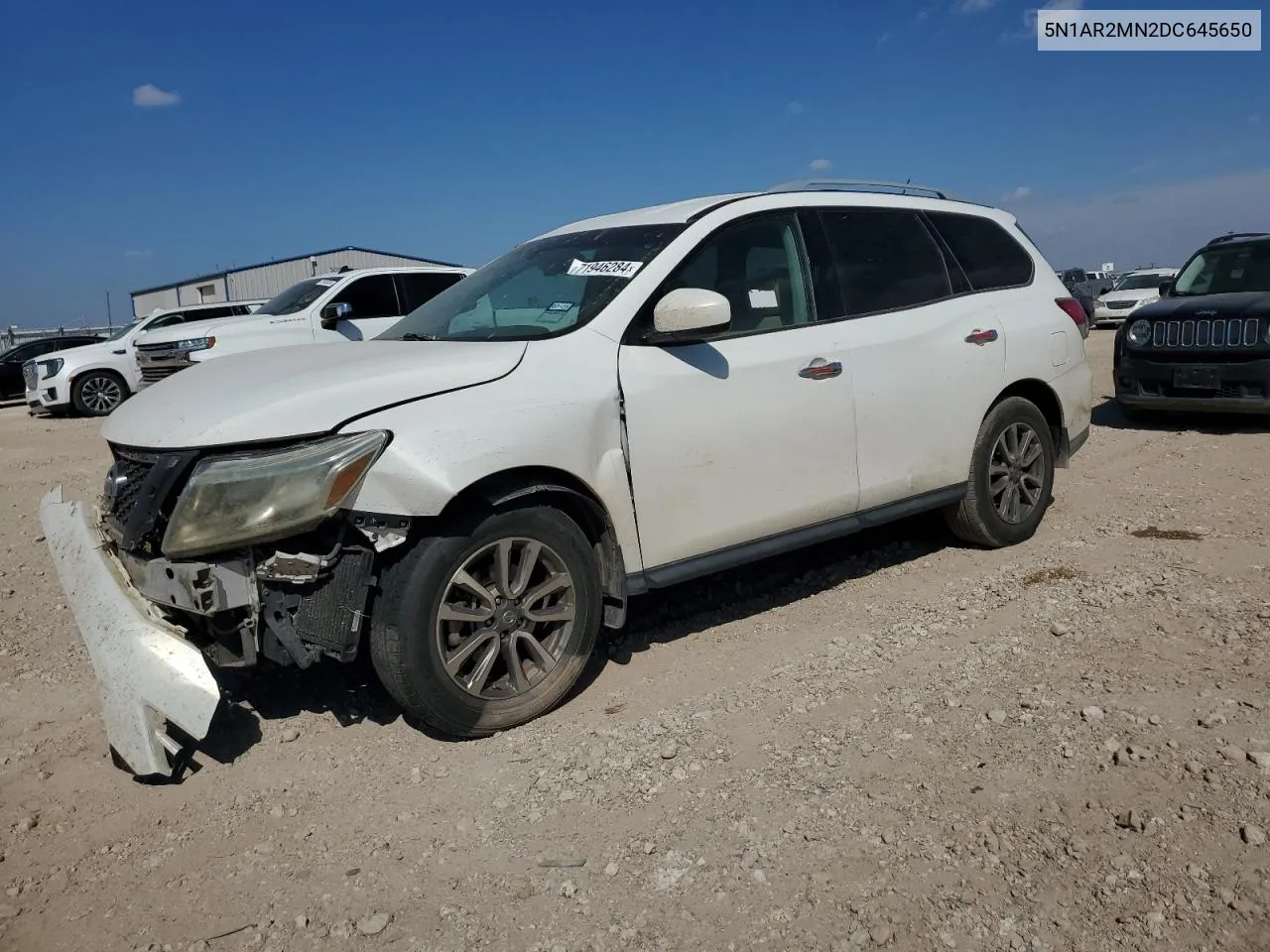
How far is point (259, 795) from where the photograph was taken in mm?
3236

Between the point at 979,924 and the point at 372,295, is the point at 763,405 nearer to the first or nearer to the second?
the point at 979,924

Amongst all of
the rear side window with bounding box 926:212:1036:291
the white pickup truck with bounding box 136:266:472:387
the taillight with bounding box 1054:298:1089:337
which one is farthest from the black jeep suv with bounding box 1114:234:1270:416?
the white pickup truck with bounding box 136:266:472:387

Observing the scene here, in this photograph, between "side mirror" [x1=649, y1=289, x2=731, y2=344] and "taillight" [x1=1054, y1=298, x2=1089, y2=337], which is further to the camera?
"taillight" [x1=1054, y1=298, x2=1089, y2=337]

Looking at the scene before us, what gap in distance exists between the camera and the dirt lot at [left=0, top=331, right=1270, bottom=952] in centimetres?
249

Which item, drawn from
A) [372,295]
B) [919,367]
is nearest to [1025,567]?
[919,367]

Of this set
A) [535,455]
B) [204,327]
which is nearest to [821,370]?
[535,455]

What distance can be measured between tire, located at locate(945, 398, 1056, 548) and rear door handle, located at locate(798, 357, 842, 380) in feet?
3.86

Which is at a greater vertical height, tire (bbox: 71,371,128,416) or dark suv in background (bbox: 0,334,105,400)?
dark suv in background (bbox: 0,334,105,400)

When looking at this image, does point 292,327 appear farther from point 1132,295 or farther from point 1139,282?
point 1139,282

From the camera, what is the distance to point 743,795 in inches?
120

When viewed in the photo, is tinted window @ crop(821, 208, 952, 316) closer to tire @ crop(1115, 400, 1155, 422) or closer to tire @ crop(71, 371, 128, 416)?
tire @ crop(1115, 400, 1155, 422)

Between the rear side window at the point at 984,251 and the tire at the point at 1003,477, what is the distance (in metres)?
0.69

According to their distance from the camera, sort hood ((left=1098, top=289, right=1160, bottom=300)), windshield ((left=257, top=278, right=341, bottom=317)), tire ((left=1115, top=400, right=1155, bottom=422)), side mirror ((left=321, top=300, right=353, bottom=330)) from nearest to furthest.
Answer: side mirror ((left=321, top=300, right=353, bottom=330)), tire ((left=1115, top=400, right=1155, bottom=422)), windshield ((left=257, top=278, right=341, bottom=317)), hood ((left=1098, top=289, right=1160, bottom=300))

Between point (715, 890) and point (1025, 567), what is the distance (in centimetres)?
316
